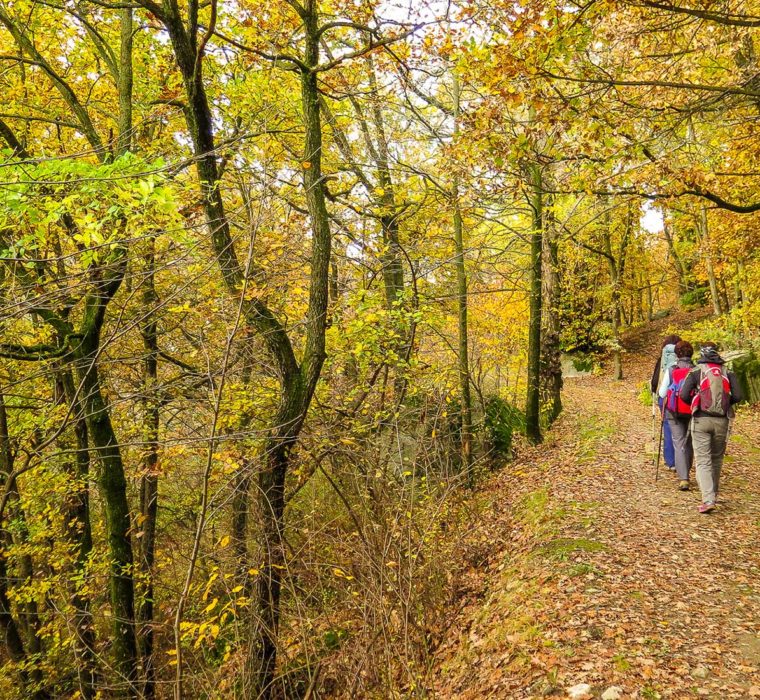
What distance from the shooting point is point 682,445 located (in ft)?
23.6

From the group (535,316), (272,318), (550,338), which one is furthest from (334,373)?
(550,338)

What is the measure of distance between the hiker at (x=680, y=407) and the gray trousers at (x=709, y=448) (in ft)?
1.45

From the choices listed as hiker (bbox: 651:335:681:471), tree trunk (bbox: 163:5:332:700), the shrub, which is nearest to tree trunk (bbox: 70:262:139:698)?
tree trunk (bbox: 163:5:332:700)

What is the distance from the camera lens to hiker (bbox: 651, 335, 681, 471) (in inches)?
300

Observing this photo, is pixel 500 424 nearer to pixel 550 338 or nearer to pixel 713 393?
pixel 550 338

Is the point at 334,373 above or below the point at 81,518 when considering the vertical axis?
above

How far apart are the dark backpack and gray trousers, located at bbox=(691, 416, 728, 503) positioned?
13 centimetres

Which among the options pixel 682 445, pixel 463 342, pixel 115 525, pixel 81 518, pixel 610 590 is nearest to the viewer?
pixel 610 590

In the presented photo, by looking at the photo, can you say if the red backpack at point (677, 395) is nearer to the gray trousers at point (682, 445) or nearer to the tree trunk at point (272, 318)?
the gray trousers at point (682, 445)

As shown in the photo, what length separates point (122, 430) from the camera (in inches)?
341

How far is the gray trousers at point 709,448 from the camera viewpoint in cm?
616

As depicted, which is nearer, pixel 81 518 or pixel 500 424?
pixel 81 518

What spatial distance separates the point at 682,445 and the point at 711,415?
3.98 feet

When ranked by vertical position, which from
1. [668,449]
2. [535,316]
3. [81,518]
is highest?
[535,316]
